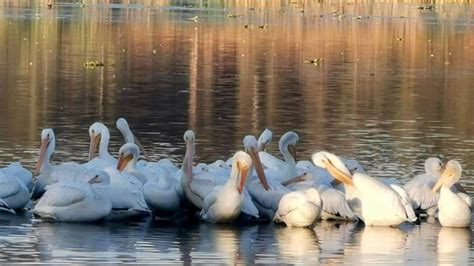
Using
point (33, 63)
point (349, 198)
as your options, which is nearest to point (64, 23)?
point (33, 63)

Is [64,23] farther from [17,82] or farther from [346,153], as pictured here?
[346,153]

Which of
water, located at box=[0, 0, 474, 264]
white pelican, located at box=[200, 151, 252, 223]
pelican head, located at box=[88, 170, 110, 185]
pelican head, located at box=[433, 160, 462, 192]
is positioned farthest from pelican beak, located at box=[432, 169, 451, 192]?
pelican head, located at box=[88, 170, 110, 185]

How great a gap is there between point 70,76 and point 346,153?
43.7 ft

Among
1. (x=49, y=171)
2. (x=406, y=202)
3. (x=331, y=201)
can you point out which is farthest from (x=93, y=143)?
(x=406, y=202)

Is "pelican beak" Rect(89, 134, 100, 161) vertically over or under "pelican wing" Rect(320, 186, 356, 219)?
over

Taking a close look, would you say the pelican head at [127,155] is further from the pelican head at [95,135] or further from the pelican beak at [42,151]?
the pelican head at [95,135]

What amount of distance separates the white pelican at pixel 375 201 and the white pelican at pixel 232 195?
1146 millimetres

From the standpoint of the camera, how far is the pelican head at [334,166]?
1309 centimetres

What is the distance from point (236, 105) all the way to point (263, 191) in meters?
11.4

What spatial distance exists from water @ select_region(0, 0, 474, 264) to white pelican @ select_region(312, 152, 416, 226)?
154 mm

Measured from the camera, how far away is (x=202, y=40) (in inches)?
1837

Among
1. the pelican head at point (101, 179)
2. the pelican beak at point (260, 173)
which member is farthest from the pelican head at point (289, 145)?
the pelican head at point (101, 179)

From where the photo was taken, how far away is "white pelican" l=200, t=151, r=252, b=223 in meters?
12.3

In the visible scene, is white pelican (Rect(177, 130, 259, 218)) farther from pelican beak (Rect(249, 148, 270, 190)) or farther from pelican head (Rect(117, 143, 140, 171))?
pelican head (Rect(117, 143, 140, 171))
